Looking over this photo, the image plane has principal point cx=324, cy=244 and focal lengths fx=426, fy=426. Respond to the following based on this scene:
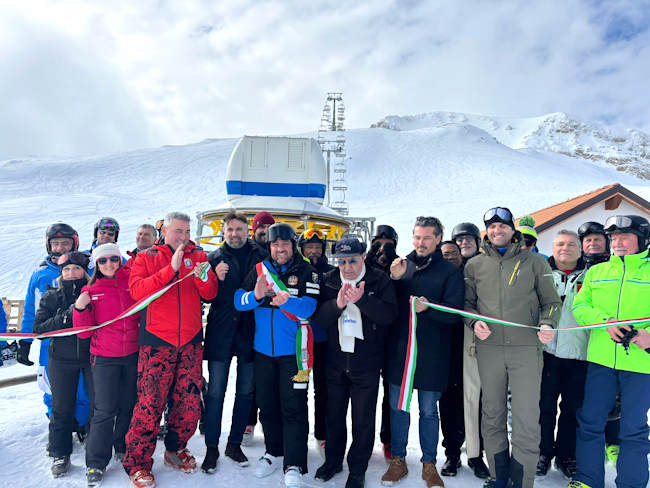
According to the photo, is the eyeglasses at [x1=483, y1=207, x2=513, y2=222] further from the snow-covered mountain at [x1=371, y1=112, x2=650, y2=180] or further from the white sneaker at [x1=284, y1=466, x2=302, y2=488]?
the snow-covered mountain at [x1=371, y1=112, x2=650, y2=180]

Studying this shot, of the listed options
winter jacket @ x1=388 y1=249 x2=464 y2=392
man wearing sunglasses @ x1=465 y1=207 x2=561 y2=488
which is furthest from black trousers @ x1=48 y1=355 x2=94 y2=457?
man wearing sunglasses @ x1=465 y1=207 x2=561 y2=488

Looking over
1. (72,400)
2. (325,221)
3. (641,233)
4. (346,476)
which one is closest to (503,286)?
(641,233)

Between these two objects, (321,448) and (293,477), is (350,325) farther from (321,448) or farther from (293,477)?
(321,448)

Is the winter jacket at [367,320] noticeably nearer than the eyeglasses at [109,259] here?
Yes

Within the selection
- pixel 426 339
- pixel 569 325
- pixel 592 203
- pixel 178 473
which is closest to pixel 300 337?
pixel 426 339

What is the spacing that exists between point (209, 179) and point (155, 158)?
14604 millimetres

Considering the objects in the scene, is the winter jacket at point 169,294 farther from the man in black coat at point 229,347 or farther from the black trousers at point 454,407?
the black trousers at point 454,407

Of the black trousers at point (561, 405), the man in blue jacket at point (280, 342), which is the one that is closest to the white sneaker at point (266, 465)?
the man in blue jacket at point (280, 342)

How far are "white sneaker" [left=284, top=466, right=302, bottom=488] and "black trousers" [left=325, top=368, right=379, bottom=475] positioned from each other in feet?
1.09

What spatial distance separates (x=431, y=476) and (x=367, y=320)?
1.41 m

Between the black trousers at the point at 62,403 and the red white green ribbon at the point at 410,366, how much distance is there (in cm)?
271

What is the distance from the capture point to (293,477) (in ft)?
11.3

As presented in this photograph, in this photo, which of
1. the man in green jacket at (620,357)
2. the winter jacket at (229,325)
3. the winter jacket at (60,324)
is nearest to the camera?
the man in green jacket at (620,357)

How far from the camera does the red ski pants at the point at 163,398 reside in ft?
11.5
